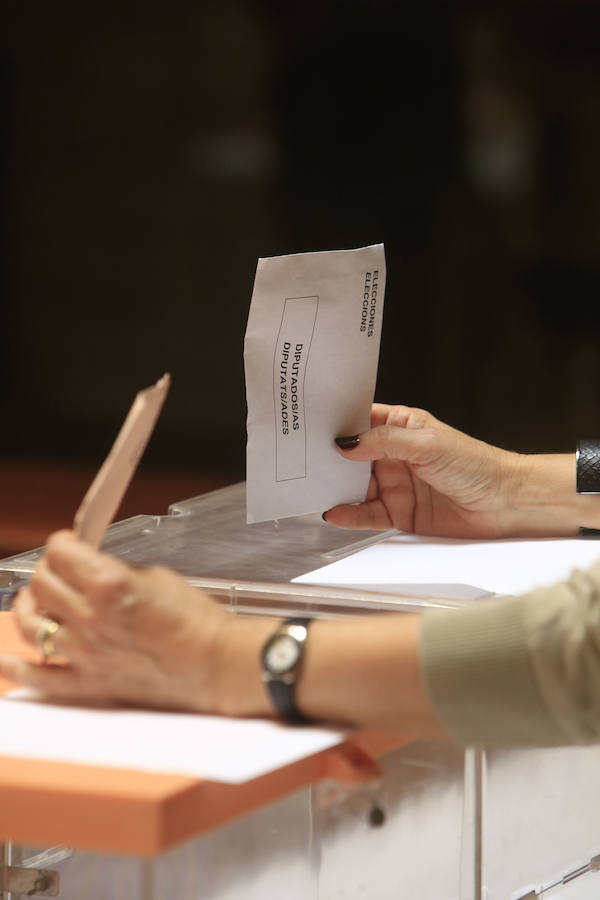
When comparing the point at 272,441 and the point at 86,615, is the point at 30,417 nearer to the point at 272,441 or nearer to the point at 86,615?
the point at 272,441

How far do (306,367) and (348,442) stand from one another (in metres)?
0.14

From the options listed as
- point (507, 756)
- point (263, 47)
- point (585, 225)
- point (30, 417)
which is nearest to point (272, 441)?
point (507, 756)

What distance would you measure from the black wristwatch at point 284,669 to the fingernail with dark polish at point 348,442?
56 cm

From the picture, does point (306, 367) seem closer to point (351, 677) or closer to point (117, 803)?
point (351, 677)

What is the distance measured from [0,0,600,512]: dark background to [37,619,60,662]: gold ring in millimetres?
3462

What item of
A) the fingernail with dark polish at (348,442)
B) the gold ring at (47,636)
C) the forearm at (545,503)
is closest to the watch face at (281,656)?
the gold ring at (47,636)

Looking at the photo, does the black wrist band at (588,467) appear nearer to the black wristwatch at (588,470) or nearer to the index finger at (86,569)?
the black wristwatch at (588,470)

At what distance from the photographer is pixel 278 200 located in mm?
4598

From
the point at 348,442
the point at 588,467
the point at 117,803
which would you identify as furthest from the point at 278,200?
the point at 117,803

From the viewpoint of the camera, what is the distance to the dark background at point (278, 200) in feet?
13.7

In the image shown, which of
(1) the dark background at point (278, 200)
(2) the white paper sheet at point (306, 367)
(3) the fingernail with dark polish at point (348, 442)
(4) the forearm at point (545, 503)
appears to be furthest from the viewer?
(1) the dark background at point (278, 200)

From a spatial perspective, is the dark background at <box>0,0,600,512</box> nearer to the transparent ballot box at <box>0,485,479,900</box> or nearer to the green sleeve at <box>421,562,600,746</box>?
the transparent ballot box at <box>0,485,479,900</box>

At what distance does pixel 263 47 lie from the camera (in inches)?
177

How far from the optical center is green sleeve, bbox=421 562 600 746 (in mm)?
752
